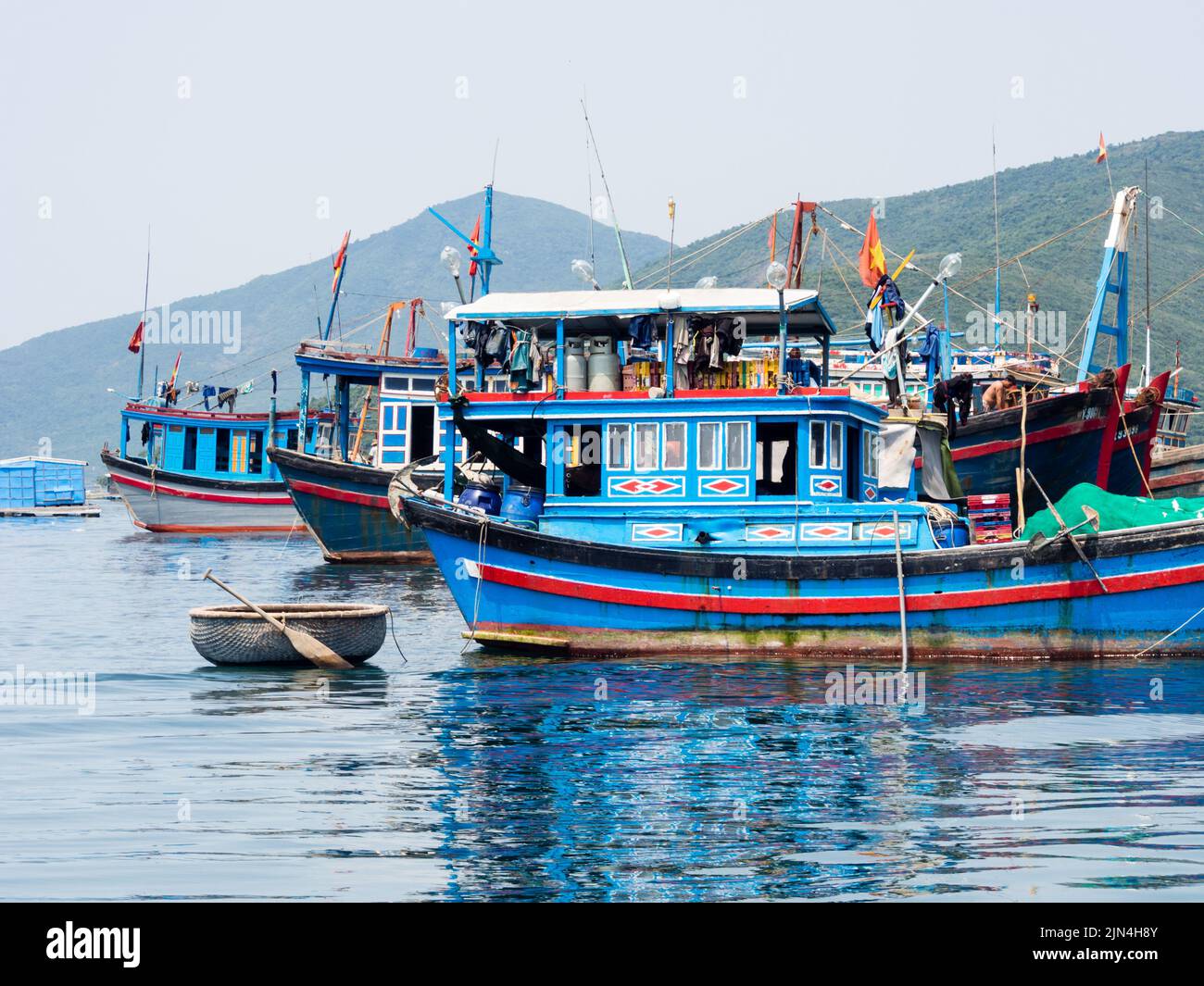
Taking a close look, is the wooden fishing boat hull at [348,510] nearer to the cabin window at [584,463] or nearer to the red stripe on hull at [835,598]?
the cabin window at [584,463]

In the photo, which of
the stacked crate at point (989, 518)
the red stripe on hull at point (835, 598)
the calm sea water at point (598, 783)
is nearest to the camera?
the calm sea water at point (598, 783)

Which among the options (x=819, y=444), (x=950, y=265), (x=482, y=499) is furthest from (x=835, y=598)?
(x=482, y=499)

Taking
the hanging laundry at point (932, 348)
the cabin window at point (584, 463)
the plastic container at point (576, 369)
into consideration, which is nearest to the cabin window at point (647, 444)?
the cabin window at point (584, 463)

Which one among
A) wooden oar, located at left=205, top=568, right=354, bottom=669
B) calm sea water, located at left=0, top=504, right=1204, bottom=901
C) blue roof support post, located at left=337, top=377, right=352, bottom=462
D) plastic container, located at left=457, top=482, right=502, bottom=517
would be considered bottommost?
calm sea water, located at left=0, top=504, right=1204, bottom=901

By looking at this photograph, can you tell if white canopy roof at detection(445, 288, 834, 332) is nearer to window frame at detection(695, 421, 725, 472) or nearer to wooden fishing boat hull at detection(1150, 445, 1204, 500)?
window frame at detection(695, 421, 725, 472)

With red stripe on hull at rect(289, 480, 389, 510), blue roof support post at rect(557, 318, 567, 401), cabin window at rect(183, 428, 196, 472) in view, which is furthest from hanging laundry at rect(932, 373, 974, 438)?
cabin window at rect(183, 428, 196, 472)

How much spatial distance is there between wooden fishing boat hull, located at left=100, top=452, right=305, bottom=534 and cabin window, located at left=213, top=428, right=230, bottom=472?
6.35ft

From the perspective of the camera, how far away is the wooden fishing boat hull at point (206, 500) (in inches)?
2069

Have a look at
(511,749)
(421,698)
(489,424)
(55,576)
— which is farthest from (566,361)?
(55,576)

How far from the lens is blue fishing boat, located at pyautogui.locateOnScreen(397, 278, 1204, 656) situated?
1825 cm

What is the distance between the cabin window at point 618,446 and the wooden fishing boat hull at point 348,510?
20.1m

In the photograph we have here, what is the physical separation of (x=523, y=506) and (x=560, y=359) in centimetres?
220
